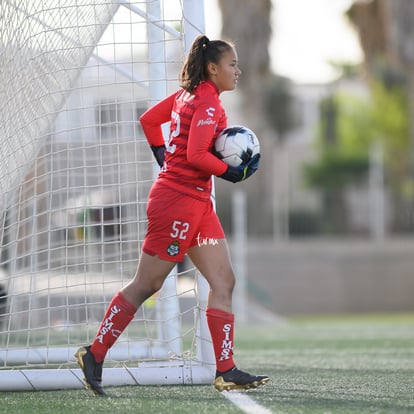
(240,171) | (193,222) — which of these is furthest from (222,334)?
(240,171)

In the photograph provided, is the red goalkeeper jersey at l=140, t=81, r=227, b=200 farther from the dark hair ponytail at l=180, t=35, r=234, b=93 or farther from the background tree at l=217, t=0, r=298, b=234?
the background tree at l=217, t=0, r=298, b=234

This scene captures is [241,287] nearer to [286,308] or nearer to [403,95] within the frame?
[286,308]

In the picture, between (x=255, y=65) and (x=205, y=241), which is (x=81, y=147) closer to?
(x=205, y=241)

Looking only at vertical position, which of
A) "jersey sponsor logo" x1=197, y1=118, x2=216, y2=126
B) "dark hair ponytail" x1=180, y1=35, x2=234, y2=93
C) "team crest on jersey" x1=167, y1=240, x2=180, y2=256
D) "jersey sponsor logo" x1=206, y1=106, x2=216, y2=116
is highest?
"dark hair ponytail" x1=180, y1=35, x2=234, y2=93

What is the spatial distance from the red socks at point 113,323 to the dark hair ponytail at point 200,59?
1116mm

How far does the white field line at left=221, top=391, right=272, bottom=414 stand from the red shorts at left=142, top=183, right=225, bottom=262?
73cm

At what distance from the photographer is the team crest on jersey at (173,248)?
19.1 ft

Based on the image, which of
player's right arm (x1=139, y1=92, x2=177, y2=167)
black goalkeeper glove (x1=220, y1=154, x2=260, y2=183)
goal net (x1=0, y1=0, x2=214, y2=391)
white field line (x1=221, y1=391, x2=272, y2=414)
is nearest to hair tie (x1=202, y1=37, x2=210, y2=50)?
player's right arm (x1=139, y1=92, x2=177, y2=167)

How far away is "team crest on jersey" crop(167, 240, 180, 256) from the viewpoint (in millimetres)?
5818

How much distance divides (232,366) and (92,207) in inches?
96.7

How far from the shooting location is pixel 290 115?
33812 mm

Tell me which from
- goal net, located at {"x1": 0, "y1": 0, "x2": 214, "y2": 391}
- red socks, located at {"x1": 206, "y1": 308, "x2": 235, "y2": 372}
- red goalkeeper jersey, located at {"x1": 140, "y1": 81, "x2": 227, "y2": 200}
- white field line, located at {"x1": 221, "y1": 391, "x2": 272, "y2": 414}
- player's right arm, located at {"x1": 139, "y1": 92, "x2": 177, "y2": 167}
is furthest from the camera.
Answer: goal net, located at {"x1": 0, "y1": 0, "x2": 214, "y2": 391}

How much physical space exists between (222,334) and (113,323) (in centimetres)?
55

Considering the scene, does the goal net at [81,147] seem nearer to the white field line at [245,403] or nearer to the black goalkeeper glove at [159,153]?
the white field line at [245,403]
